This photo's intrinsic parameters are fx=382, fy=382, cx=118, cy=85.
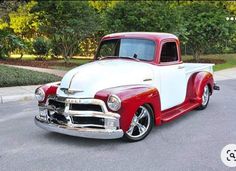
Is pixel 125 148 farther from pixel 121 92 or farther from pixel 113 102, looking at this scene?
pixel 121 92

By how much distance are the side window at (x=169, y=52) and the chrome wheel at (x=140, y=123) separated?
118 centimetres

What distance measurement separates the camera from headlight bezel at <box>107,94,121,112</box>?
5508mm

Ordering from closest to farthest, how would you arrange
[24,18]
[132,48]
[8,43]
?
[132,48], [24,18], [8,43]

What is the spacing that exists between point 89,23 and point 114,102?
442 inches

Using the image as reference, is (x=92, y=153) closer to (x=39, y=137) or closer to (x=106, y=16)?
(x=39, y=137)

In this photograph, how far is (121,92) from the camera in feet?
18.6

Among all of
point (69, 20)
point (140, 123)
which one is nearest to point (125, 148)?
point (140, 123)

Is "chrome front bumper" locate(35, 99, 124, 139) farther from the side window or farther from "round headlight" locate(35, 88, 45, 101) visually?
the side window

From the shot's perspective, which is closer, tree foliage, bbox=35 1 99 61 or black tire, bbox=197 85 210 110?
black tire, bbox=197 85 210 110

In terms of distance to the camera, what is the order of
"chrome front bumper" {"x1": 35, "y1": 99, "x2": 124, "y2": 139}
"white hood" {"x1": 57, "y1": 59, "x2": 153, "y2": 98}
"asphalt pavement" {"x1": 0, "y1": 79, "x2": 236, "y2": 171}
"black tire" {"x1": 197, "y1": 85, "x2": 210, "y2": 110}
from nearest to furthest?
"asphalt pavement" {"x1": 0, "y1": 79, "x2": 236, "y2": 171} → "chrome front bumper" {"x1": 35, "y1": 99, "x2": 124, "y2": 139} → "white hood" {"x1": 57, "y1": 59, "x2": 153, "y2": 98} → "black tire" {"x1": 197, "y1": 85, "x2": 210, "y2": 110}

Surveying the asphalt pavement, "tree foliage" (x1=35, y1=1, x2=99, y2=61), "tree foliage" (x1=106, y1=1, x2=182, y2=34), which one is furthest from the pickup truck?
"tree foliage" (x1=35, y1=1, x2=99, y2=61)

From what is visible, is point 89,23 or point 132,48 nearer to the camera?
point 132,48

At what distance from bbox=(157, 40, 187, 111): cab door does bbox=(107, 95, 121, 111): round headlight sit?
1.30 meters

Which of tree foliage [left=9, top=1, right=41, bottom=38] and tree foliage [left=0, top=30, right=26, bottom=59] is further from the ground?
tree foliage [left=9, top=1, right=41, bottom=38]
